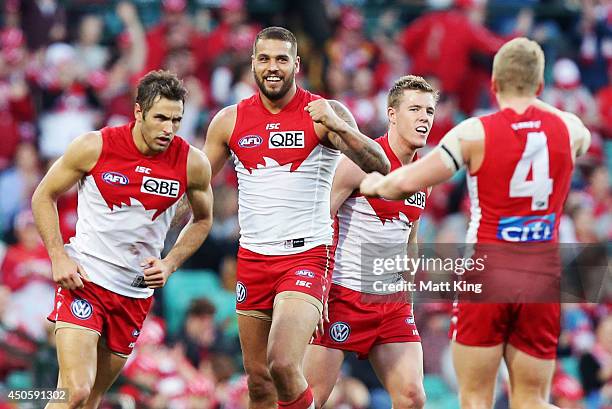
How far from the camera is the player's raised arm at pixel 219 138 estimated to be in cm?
938

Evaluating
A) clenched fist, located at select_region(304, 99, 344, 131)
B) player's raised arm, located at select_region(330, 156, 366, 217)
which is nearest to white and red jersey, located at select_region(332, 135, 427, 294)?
player's raised arm, located at select_region(330, 156, 366, 217)

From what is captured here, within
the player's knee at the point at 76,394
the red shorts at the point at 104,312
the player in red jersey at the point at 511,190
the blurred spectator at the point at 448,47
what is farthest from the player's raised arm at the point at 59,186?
the blurred spectator at the point at 448,47

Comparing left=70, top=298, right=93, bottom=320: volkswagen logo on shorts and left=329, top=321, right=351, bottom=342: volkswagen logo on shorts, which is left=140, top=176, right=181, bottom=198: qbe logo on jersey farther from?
left=329, top=321, right=351, bottom=342: volkswagen logo on shorts

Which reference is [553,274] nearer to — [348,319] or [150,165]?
[348,319]

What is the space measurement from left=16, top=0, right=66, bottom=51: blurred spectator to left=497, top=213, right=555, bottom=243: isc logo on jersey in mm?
9866

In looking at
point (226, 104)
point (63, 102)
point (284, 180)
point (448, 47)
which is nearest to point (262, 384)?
point (284, 180)

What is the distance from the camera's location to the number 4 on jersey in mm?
7867

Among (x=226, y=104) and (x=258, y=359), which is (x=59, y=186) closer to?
(x=258, y=359)

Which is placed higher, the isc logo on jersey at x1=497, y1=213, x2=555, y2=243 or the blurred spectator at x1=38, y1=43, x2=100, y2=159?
the blurred spectator at x1=38, y1=43, x2=100, y2=159

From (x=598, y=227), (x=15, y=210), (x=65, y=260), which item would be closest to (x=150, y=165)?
(x=65, y=260)

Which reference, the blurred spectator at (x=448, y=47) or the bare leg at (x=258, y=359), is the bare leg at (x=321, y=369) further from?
the blurred spectator at (x=448, y=47)

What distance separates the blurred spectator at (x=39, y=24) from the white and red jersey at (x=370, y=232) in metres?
8.05

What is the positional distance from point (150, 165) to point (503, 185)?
2.62m

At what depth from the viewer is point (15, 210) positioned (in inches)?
579
